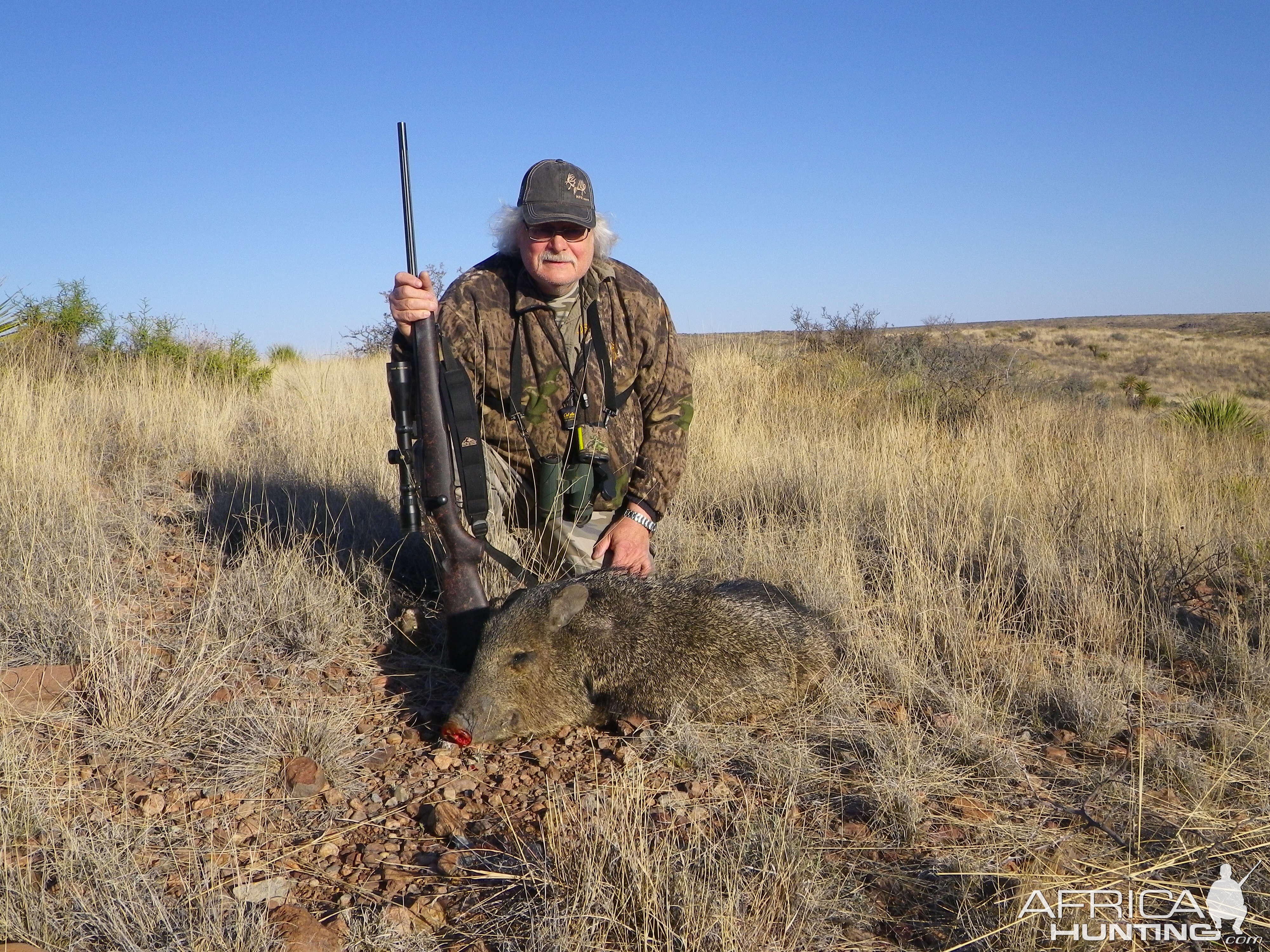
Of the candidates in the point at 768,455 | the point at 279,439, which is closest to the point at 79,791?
the point at 279,439

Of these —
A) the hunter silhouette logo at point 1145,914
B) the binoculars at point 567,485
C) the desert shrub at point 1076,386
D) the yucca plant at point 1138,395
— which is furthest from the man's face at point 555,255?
the yucca plant at point 1138,395

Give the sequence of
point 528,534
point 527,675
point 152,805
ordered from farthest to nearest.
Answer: point 528,534 < point 527,675 < point 152,805

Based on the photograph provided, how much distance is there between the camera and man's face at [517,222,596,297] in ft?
14.5

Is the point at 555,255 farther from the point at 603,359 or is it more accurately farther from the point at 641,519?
the point at 641,519

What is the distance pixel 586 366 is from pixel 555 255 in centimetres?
60

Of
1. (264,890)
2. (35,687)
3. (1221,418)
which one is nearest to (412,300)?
(35,687)

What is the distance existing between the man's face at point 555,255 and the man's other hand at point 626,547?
1.22 metres

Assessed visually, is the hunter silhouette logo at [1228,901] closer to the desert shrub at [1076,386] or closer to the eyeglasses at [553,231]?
the eyeglasses at [553,231]

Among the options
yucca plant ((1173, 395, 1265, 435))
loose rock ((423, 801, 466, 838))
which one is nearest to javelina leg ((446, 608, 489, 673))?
loose rock ((423, 801, 466, 838))

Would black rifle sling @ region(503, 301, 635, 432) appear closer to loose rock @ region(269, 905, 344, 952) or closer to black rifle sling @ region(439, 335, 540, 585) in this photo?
black rifle sling @ region(439, 335, 540, 585)

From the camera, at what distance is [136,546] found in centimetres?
453

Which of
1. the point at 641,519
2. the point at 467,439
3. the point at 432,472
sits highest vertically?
the point at 467,439

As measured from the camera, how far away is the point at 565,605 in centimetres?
358

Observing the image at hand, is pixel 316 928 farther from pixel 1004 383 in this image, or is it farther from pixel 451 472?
pixel 1004 383
